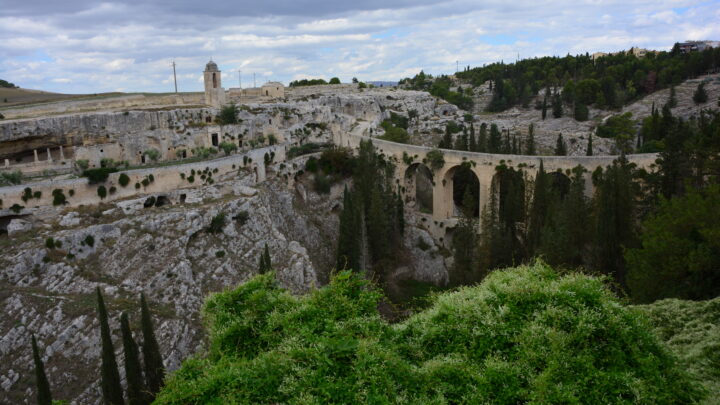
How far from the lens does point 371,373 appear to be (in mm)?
8438

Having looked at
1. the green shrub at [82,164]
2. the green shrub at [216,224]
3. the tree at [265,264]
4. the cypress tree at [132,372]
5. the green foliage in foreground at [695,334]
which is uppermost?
the green shrub at [82,164]

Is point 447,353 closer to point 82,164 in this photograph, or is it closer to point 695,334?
point 695,334

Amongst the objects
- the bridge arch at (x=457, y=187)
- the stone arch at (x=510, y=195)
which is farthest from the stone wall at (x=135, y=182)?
the stone arch at (x=510, y=195)

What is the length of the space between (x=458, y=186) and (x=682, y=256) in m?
24.1

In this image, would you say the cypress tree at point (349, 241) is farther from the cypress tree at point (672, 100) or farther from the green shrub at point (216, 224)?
the cypress tree at point (672, 100)

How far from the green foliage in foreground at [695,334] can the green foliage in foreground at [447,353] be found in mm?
1504

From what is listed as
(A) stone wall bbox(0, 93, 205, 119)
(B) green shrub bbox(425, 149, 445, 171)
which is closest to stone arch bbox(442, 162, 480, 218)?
(B) green shrub bbox(425, 149, 445, 171)

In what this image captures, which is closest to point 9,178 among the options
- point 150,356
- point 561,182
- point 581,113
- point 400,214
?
point 150,356

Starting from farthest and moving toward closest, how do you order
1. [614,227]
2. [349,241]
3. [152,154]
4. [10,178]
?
1. [152,154]
2. [349,241]
3. [10,178]
4. [614,227]

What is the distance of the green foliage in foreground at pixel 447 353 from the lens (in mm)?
8250

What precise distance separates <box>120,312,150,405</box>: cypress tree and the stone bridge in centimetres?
2450

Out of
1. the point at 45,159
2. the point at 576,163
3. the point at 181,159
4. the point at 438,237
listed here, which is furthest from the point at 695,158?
the point at 45,159

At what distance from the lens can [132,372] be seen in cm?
1833

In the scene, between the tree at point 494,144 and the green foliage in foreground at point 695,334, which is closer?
the green foliage in foreground at point 695,334
